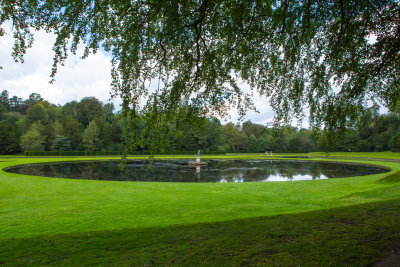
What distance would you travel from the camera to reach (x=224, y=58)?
566 cm

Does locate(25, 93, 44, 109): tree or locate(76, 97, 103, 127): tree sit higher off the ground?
locate(25, 93, 44, 109): tree

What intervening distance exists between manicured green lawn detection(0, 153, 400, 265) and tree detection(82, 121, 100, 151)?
48.9m

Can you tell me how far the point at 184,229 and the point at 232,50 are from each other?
4.08 metres

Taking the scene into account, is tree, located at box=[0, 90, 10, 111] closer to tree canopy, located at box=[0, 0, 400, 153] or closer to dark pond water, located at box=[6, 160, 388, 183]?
dark pond water, located at box=[6, 160, 388, 183]

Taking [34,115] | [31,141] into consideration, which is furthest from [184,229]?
[34,115]

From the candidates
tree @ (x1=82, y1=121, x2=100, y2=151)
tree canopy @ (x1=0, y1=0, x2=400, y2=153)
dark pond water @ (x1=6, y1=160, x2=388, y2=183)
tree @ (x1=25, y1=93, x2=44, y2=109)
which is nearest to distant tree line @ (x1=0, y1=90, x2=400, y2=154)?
tree @ (x1=82, y1=121, x2=100, y2=151)

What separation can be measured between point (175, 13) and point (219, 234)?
171 inches

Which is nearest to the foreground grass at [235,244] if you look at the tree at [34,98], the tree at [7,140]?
the tree at [7,140]

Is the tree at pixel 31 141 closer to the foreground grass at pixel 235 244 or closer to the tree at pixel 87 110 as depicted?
the tree at pixel 87 110

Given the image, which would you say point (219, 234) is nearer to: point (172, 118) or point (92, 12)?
point (172, 118)

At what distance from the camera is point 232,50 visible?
5383 mm

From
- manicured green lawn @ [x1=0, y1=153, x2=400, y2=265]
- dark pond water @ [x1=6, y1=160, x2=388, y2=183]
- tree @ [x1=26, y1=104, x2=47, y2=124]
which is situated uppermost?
tree @ [x1=26, y1=104, x2=47, y2=124]

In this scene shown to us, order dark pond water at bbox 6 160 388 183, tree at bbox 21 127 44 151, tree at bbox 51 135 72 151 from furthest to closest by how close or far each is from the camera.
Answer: tree at bbox 51 135 72 151 < tree at bbox 21 127 44 151 < dark pond water at bbox 6 160 388 183

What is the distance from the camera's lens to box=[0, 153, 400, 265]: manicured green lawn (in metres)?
3.87
